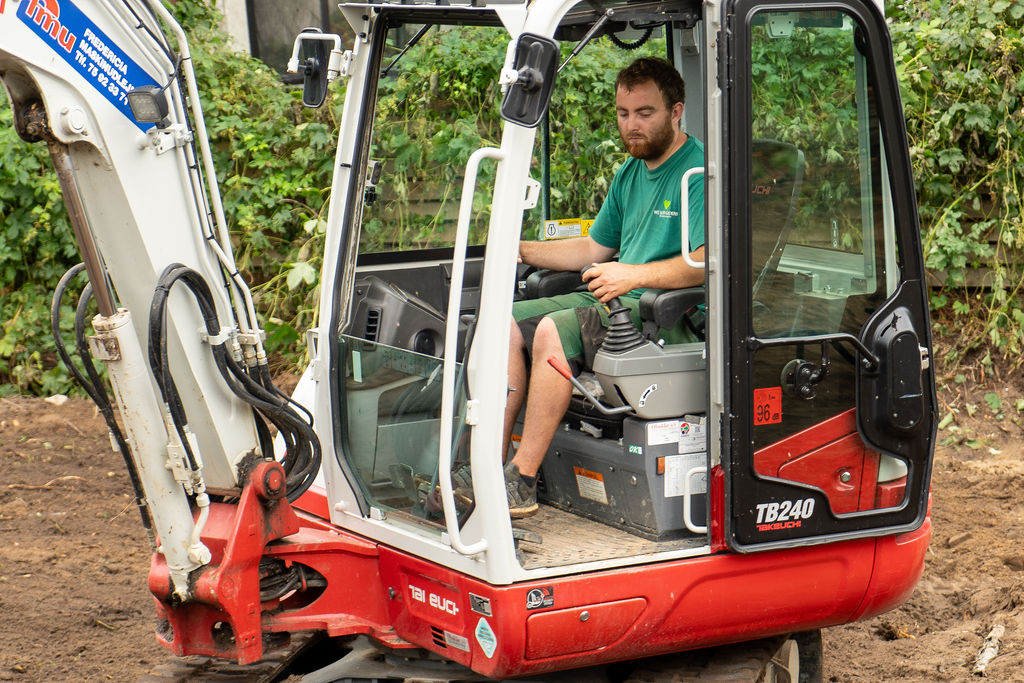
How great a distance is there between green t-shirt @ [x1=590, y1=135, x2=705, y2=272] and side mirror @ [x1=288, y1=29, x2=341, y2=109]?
1051 millimetres

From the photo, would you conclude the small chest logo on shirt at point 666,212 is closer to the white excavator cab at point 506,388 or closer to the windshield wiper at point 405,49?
the white excavator cab at point 506,388

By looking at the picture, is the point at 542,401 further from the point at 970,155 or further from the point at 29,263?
the point at 29,263

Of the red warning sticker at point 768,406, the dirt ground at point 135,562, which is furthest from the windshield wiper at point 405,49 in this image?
the dirt ground at point 135,562

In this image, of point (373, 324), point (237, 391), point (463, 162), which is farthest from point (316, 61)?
point (237, 391)

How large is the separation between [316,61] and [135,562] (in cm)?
297

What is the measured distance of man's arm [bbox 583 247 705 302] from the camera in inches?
131

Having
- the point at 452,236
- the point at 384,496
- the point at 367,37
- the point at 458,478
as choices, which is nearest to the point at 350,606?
the point at 384,496

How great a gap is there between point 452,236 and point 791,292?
4.18 ft

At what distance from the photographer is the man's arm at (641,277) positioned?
3320mm

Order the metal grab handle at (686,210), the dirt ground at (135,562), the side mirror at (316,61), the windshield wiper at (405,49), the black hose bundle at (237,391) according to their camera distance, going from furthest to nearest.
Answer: the dirt ground at (135,562) < the windshield wiper at (405,49) < the side mirror at (316,61) < the metal grab handle at (686,210) < the black hose bundle at (237,391)

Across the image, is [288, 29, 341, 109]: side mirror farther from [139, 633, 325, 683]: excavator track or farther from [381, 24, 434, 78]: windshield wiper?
[139, 633, 325, 683]: excavator track

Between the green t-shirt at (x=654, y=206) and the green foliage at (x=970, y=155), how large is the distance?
357 cm

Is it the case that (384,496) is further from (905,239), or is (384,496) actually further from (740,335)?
(905,239)

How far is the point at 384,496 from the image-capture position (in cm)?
337
